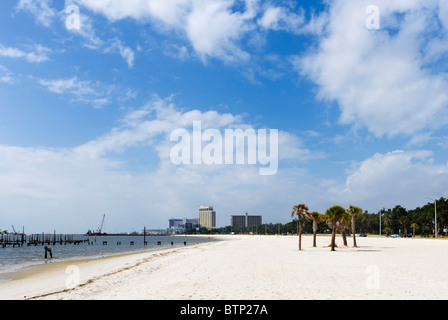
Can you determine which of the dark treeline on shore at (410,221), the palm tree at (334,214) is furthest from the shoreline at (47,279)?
the dark treeline on shore at (410,221)

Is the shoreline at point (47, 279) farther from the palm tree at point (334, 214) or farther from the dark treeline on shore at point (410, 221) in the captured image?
the dark treeline on shore at point (410, 221)

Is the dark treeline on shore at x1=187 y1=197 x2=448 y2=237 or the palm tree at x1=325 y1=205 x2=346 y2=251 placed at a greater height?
the palm tree at x1=325 y1=205 x2=346 y2=251

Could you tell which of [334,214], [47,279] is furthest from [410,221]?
[47,279]

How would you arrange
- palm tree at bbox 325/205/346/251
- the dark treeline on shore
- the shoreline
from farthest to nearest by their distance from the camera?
the dark treeline on shore < palm tree at bbox 325/205/346/251 < the shoreline

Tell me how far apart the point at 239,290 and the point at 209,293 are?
145 cm

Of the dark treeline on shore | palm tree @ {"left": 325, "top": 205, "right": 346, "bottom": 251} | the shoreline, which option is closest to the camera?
the shoreline

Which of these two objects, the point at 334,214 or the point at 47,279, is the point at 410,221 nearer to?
the point at 334,214

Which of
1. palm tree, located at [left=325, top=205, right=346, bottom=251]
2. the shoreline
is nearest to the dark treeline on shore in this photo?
palm tree, located at [left=325, top=205, right=346, bottom=251]

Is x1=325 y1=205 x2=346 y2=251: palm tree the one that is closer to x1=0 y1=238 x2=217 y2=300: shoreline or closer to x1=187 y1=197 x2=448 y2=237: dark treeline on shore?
x1=0 y1=238 x2=217 y2=300: shoreline

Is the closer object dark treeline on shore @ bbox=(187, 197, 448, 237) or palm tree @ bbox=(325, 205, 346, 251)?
palm tree @ bbox=(325, 205, 346, 251)

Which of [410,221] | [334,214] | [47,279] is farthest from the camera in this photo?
[410,221]

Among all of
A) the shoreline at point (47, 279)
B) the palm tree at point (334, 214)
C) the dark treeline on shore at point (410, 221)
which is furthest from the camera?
the dark treeline on shore at point (410, 221)
